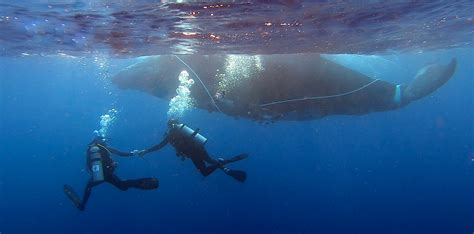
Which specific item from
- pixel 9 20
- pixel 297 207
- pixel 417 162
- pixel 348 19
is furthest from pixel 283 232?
pixel 417 162

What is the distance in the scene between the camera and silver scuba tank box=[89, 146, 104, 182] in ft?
39.4

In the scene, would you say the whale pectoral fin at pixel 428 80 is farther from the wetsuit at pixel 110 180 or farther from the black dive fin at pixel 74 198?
the black dive fin at pixel 74 198

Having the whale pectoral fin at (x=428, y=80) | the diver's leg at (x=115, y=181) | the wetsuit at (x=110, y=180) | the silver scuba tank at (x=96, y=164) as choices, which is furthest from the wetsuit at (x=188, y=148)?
the whale pectoral fin at (x=428, y=80)

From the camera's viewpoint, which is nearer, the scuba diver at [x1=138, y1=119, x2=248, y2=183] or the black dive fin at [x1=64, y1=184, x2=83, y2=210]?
the scuba diver at [x1=138, y1=119, x2=248, y2=183]

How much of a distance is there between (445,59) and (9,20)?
33288mm

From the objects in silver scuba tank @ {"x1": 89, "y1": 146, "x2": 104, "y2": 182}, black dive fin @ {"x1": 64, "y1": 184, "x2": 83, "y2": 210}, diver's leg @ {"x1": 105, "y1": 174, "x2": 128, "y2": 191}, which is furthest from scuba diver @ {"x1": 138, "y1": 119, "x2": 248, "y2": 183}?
black dive fin @ {"x1": 64, "y1": 184, "x2": 83, "y2": 210}

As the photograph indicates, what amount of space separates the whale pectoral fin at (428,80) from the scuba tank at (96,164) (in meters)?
11.6

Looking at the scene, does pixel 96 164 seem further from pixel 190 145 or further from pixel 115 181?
pixel 190 145

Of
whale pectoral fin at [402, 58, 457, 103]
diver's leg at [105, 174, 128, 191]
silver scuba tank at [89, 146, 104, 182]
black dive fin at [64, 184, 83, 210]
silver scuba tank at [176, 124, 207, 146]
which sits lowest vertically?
black dive fin at [64, 184, 83, 210]

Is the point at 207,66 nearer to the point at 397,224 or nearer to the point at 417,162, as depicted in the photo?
the point at 397,224

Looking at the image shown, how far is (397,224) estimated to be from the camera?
124ft

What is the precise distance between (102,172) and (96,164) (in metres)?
0.32

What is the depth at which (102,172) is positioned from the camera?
40.0 ft

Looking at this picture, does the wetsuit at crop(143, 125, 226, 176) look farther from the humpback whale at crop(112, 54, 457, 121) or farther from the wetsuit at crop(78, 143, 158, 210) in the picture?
the humpback whale at crop(112, 54, 457, 121)
